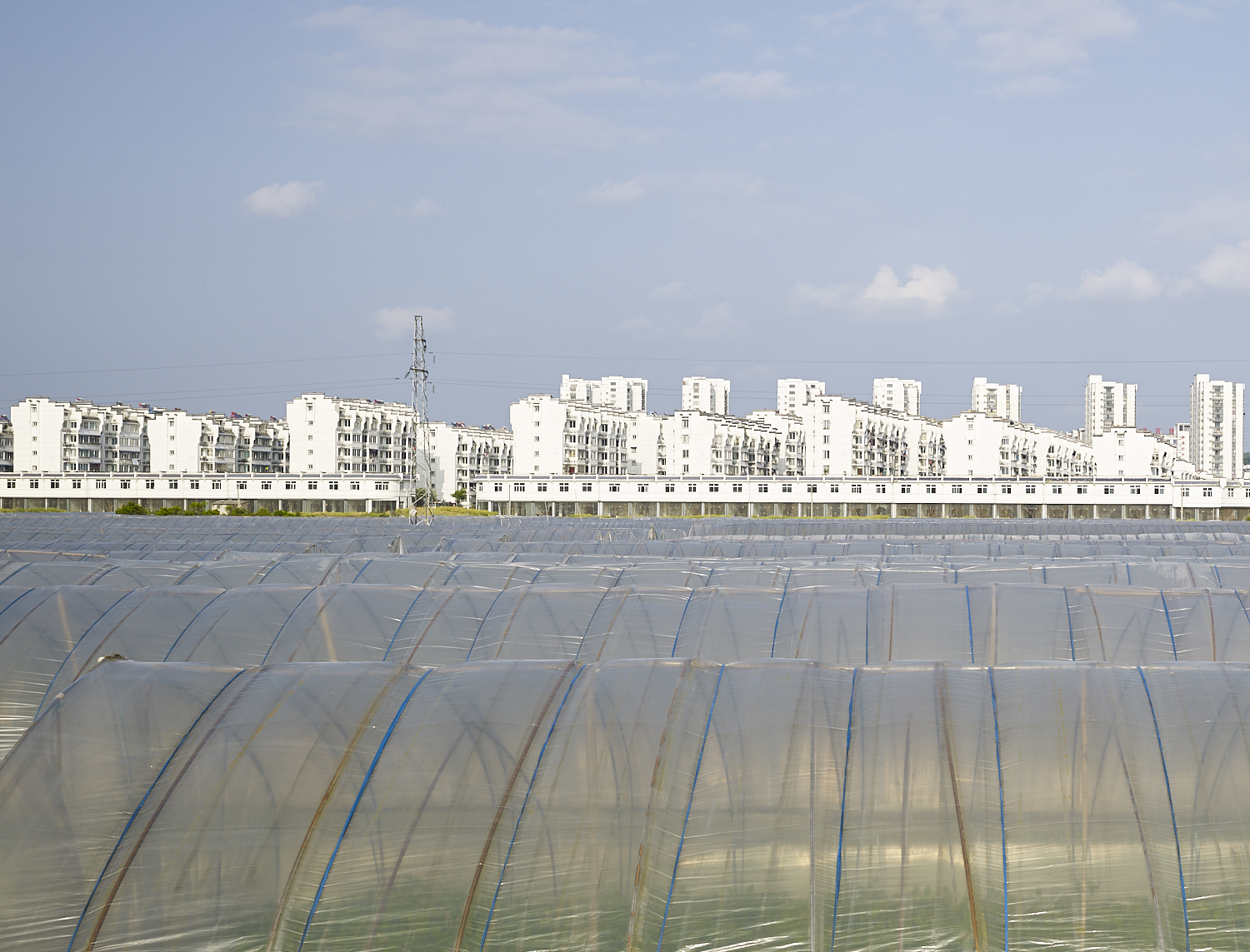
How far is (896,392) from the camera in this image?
170000 millimetres

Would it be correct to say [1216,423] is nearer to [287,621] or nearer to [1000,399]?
[1000,399]

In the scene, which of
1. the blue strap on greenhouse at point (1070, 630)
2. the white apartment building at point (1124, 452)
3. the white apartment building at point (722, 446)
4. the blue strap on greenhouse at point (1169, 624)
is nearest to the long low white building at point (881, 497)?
the white apartment building at point (722, 446)

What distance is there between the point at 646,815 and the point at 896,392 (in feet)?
553

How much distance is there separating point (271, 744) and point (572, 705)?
7.69 feet

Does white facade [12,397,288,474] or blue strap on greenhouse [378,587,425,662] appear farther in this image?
white facade [12,397,288,474]

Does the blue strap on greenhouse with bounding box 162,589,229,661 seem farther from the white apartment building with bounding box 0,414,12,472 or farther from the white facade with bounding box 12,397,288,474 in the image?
the white apartment building with bounding box 0,414,12,472

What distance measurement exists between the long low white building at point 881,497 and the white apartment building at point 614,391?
86.5 m

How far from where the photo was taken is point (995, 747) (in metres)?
8.02

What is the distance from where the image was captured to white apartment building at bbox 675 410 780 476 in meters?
96.4

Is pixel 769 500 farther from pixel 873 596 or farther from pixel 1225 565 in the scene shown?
pixel 873 596

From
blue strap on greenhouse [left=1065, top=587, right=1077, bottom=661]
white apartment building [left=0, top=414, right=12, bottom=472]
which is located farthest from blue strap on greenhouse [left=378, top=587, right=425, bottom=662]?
white apartment building [left=0, top=414, right=12, bottom=472]

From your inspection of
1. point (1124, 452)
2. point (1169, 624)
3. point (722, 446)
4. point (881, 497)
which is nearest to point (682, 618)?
point (1169, 624)

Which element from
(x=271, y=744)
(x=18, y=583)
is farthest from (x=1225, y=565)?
(x=18, y=583)

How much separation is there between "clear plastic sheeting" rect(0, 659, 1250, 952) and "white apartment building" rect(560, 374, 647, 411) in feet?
518
